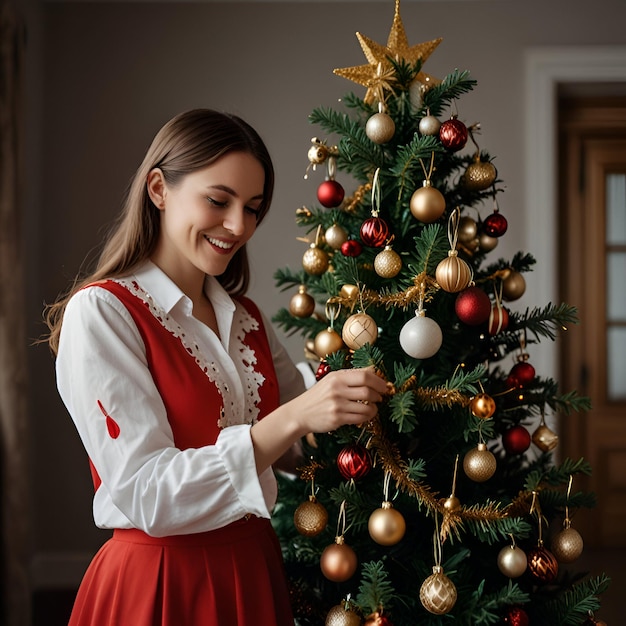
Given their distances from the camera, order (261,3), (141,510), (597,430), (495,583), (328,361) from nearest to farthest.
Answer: (141,510), (328,361), (495,583), (261,3), (597,430)

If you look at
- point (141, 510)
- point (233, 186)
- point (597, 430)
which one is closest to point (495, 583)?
point (141, 510)

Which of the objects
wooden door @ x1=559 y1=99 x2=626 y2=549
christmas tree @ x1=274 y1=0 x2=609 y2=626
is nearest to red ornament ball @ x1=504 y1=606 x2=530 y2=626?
christmas tree @ x1=274 y1=0 x2=609 y2=626

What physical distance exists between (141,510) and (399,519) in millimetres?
393

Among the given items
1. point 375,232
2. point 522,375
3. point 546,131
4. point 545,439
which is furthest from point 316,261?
point 546,131

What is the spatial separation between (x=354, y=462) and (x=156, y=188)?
1.95 ft

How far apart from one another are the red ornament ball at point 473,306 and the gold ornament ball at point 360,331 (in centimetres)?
15

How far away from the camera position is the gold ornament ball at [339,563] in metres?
1.10

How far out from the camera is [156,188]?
4.04ft

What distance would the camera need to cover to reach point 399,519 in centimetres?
107

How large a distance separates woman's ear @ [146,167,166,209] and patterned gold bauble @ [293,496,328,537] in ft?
1.93

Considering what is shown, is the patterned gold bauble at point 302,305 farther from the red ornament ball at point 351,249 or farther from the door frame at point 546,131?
the door frame at point 546,131

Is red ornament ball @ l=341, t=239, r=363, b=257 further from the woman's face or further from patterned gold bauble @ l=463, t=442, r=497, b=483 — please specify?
patterned gold bauble @ l=463, t=442, r=497, b=483

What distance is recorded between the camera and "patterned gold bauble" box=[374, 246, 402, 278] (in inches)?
46.2

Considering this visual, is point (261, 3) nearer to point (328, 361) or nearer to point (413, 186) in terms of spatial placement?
point (413, 186)
